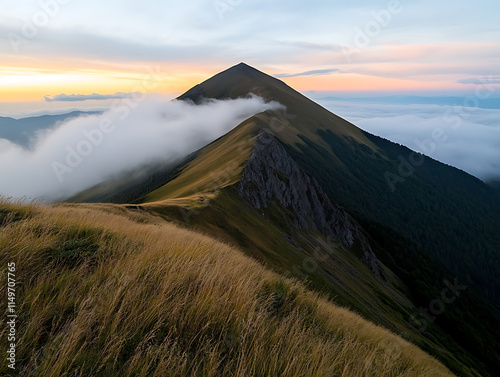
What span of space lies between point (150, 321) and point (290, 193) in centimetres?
7275

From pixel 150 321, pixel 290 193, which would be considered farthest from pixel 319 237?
pixel 150 321

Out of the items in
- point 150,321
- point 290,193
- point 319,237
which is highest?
point 150,321

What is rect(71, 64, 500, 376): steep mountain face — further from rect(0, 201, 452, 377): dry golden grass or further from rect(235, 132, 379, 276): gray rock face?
rect(0, 201, 452, 377): dry golden grass

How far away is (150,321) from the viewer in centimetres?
369

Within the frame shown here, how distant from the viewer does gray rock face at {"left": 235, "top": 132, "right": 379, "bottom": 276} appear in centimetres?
5578

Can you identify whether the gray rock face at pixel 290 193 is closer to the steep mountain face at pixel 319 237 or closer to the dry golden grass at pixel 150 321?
the steep mountain face at pixel 319 237

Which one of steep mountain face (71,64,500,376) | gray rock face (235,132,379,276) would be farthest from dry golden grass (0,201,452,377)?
gray rock face (235,132,379,276)

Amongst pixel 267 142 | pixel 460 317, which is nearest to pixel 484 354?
pixel 460 317

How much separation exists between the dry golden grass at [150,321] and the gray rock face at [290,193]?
142ft

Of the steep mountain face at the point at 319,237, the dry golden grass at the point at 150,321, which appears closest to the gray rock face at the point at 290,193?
the steep mountain face at the point at 319,237

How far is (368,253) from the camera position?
91750 mm

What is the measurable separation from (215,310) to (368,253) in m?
98.2

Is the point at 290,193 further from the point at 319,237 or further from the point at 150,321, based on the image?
the point at 150,321

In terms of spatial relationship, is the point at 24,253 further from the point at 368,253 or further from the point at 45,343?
the point at 368,253
